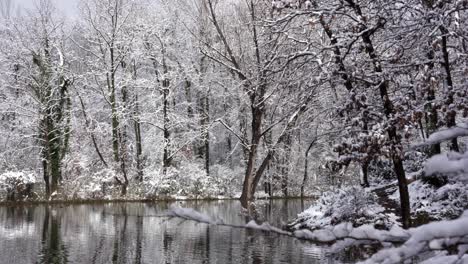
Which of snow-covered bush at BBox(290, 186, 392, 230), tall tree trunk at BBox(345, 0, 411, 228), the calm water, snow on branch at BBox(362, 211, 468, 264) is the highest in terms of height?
tall tree trunk at BBox(345, 0, 411, 228)

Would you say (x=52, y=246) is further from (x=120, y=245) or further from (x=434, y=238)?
(x=434, y=238)

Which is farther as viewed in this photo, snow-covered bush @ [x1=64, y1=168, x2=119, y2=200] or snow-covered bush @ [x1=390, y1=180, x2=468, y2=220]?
snow-covered bush @ [x1=64, y1=168, x2=119, y2=200]

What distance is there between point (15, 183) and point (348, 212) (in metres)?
20.7

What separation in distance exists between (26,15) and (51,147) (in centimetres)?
910

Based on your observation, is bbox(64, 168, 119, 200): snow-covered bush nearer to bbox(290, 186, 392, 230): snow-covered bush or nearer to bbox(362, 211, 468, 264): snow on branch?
bbox(290, 186, 392, 230): snow-covered bush

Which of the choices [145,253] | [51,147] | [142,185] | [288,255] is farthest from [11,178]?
[288,255]

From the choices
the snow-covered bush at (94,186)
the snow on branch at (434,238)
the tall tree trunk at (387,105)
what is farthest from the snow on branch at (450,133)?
the snow-covered bush at (94,186)

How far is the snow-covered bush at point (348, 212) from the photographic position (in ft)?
41.2

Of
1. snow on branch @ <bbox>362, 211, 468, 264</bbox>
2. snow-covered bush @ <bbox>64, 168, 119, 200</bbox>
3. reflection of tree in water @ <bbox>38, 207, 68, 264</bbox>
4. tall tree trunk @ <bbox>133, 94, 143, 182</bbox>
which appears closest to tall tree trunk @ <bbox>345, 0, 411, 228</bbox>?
reflection of tree in water @ <bbox>38, 207, 68, 264</bbox>

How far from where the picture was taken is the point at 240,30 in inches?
878

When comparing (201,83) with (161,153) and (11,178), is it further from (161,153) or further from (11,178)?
(11,178)

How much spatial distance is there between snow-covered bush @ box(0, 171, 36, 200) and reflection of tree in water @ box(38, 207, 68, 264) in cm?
1070

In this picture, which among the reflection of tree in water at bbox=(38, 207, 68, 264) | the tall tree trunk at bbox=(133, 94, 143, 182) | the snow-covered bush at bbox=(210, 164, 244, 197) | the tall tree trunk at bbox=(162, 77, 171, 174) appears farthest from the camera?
the snow-covered bush at bbox=(210, 164, 244, 197)

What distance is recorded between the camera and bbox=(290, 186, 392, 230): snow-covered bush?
12.5 meters
